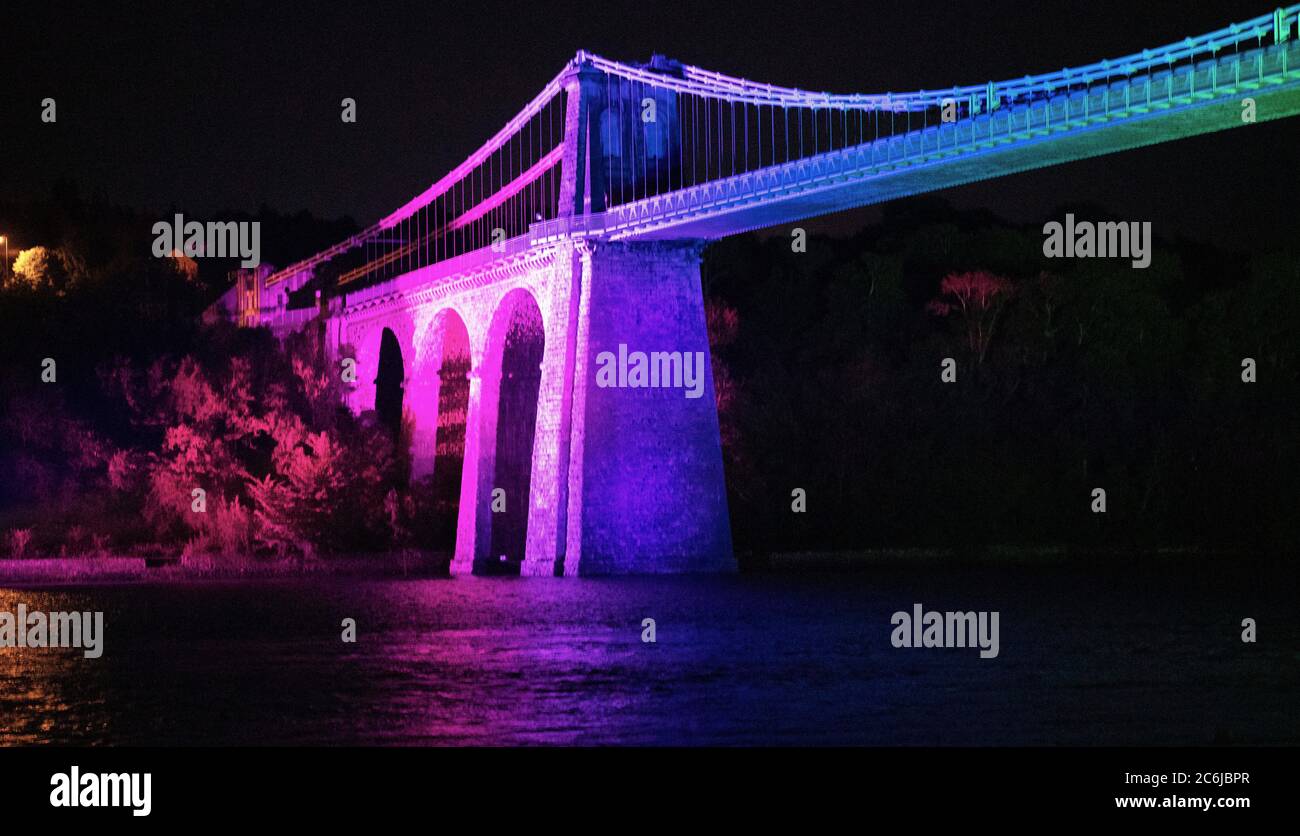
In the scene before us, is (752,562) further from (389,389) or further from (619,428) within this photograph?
(389,389)

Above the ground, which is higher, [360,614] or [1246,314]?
[1246,314]

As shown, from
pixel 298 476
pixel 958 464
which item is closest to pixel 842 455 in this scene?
pixel 958 464

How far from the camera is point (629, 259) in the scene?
44.3 meters

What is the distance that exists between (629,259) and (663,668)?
Answer: 17173 mm

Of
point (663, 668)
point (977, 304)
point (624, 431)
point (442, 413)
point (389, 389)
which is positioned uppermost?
point (977, 304)

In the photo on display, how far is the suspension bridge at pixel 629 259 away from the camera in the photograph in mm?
32594

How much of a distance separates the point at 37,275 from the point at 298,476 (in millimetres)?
Result: 19226

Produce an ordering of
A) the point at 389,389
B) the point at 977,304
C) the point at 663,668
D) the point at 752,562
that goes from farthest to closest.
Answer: the point at 389,389 → the point at 977,304 → the point at 752,562 → the point at 663,668

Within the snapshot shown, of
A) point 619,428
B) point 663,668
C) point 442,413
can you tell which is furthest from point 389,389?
point 663,668

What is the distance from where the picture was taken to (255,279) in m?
79.8

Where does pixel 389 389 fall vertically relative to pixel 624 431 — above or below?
above

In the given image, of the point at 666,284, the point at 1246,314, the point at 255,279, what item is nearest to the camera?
the point at 666,284

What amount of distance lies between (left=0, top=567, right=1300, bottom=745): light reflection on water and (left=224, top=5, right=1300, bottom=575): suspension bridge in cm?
224

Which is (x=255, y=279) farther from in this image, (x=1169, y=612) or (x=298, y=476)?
(x=1169, y=612)
